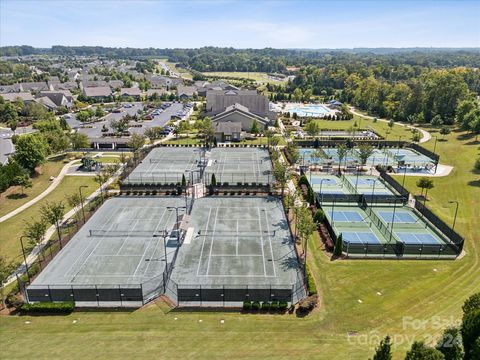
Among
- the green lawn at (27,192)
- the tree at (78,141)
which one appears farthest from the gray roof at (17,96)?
the green lawn at (27,192)

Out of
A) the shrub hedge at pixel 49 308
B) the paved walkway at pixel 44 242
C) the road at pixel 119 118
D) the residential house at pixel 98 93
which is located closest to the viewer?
the shrub hedge at pixel 49 308

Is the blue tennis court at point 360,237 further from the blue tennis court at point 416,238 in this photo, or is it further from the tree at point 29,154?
the tree at point 29,154

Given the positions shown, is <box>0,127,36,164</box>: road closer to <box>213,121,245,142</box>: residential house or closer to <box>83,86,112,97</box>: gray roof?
<box>213,121,245,142</box>: residential house

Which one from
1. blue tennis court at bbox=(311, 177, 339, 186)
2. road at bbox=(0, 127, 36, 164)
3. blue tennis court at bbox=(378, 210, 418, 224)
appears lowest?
blue tennis court at bbox=(378, 210, 418, 224)

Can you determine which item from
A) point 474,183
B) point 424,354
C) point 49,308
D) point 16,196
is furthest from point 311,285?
point 16,196

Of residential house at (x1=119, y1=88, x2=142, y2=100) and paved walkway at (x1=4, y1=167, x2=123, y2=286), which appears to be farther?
Result: residential house at (x1=119, y1=88, x2=142, y2=100)

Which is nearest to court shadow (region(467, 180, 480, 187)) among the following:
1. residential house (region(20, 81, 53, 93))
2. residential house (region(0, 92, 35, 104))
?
residential house (region(0, 92, 35, 104))
